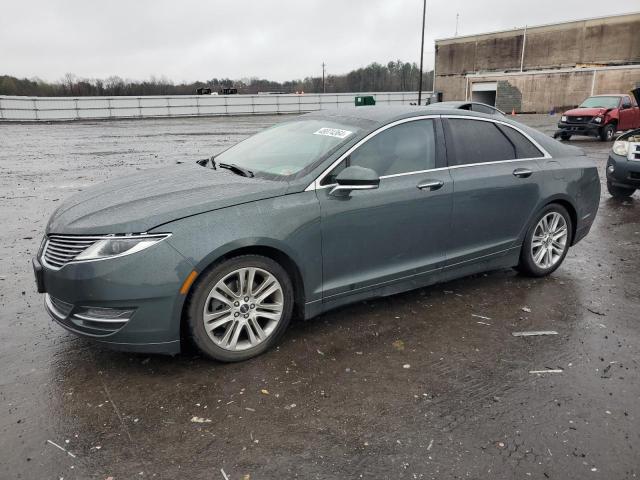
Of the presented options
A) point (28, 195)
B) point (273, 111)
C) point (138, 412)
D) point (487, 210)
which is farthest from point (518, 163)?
point (273, 111)

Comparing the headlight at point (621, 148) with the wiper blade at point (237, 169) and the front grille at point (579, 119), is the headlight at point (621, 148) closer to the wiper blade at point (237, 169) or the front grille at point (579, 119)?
the wiper blade at point (237, 169)

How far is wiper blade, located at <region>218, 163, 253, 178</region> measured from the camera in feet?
12.9

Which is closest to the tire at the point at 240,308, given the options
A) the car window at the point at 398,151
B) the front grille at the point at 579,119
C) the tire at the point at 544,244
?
the car window at the point at 398,151

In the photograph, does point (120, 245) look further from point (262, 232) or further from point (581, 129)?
point (581, 129)

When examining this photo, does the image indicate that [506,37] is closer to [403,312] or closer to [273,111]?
[273,111]

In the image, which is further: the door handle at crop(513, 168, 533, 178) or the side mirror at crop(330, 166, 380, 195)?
the door handle at crop(513, 168, 533, 178)

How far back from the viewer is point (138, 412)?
9.61ft

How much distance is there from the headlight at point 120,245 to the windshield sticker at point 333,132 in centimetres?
161

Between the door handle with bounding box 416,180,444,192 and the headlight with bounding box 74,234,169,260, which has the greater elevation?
the door handle with bounding box 416,180,444,192

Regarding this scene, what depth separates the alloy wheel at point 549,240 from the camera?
16.3 feet

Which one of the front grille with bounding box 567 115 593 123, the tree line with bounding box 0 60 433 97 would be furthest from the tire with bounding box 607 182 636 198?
the tree line with bounding box 0 60 433 97

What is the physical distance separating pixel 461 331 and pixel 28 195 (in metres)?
8.54

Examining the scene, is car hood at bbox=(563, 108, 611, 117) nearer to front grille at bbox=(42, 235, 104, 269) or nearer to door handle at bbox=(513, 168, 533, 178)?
door handle at bbox=(513, 168, 533, 178)

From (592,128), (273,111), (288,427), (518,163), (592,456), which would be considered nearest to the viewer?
(592,456)
